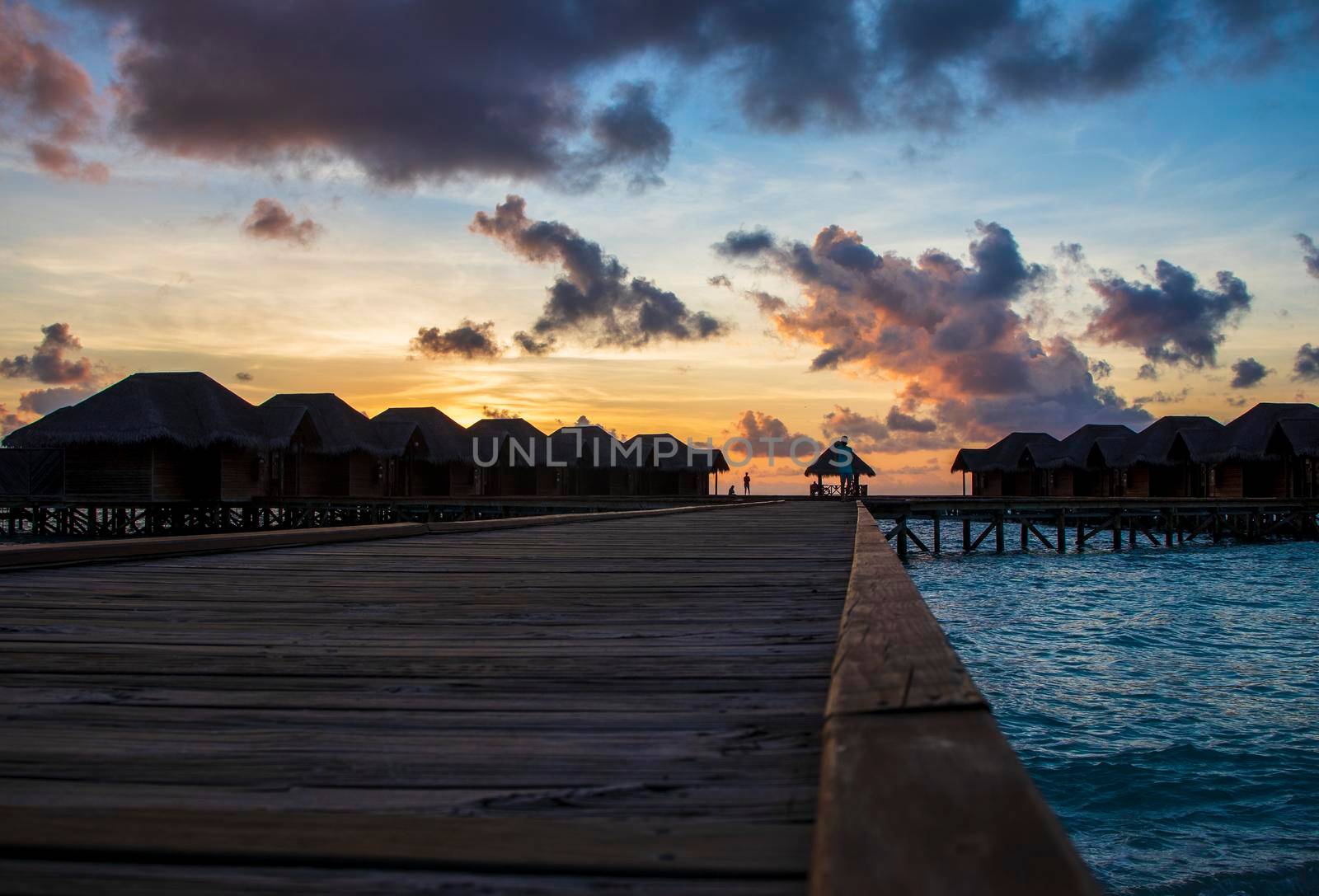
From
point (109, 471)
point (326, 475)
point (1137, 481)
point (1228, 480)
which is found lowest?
point (1137, 481)

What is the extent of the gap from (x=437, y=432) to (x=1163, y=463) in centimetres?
3413

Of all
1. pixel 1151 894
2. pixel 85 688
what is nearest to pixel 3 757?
pixel 85 688

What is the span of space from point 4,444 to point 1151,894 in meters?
34.0

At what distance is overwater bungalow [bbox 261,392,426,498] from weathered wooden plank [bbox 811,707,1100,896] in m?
35.2

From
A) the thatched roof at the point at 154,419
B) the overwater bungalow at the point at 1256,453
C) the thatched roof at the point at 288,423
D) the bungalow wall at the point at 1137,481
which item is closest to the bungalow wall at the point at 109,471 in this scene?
the thatched roof at the point at 154,419

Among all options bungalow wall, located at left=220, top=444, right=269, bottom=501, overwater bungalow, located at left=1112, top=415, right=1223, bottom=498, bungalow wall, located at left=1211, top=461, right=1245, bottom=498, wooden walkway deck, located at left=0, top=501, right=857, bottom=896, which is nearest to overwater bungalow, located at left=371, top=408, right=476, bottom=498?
bungalow wall, located at left=220, top=444, right=269, bottom=501

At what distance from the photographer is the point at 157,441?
28.9 metres

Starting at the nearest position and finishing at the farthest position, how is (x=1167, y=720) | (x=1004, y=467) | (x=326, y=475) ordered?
(x=1167, y=720) → (x=326, y=475) → (x=1004, y=467)

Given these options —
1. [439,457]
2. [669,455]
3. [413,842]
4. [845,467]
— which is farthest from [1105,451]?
[413,842]

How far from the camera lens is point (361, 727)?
5.57 feet

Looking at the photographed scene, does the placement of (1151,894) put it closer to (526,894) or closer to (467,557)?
(467,557)

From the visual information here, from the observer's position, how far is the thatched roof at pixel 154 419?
28.7m

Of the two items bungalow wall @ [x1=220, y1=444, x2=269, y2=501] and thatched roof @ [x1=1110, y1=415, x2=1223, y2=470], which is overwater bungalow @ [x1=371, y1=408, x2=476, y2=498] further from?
thatched roof @ [x1=1110, y1=415, x2=1223, y2=470]

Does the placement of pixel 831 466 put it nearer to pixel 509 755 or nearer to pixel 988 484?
pixel 988 484
